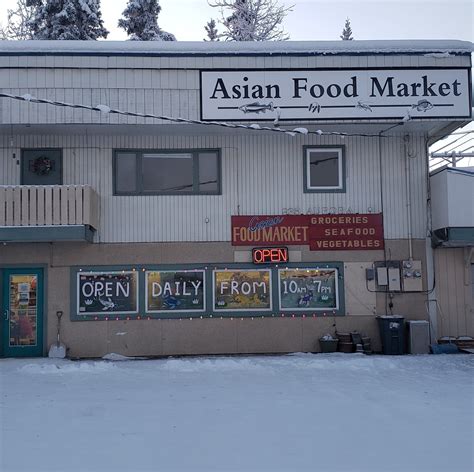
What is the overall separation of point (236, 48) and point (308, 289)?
5746 millimetres

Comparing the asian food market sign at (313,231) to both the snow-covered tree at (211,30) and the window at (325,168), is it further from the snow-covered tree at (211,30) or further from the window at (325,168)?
the snow-covered tree at (211,30)

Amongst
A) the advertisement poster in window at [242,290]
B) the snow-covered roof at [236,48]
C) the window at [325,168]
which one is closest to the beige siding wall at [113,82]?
the snow-covered roof at [236,48]

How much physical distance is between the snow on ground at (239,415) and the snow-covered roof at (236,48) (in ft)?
22.1

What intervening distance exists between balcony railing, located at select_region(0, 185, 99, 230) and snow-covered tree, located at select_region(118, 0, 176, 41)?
747 inches

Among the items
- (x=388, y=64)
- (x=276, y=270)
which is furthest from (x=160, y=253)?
(x=388, y=64)

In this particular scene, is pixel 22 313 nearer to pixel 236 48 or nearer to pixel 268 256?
pixel 268 256

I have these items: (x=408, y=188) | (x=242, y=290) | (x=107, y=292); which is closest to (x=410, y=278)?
(x=408, y=188)

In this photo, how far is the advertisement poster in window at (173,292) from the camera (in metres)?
14.3

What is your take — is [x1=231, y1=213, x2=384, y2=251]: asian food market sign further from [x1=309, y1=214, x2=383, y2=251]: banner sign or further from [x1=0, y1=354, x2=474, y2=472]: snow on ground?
[x1=0, y1=354, x2=474, y2=472]: snow on ground

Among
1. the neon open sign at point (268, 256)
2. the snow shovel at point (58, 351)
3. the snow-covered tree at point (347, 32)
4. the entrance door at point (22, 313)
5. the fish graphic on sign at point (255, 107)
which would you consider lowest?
the snow shovel at point (58, 351)

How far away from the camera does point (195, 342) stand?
14266 millimetres

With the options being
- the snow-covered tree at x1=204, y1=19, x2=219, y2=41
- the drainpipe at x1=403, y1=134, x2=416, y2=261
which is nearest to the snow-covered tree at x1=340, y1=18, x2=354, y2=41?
the snow-covered tree at x1=204, y1=19, x2=219, y2=41

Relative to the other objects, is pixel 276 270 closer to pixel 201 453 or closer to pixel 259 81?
pixel 259 81

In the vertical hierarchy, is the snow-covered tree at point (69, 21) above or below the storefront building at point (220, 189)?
above
